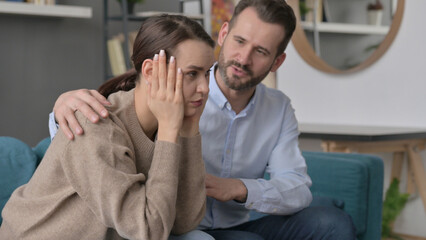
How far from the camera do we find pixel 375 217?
205 cm

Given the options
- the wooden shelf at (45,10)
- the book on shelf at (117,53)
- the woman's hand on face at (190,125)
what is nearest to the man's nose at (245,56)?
the woman's hand on face at (190,125)

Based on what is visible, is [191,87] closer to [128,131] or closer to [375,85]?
[128,131]

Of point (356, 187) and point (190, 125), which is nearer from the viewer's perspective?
point (190, 125)

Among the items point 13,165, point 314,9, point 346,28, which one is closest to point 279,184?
point 13,165

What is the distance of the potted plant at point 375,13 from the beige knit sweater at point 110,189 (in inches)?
86.6

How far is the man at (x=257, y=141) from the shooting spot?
172cm

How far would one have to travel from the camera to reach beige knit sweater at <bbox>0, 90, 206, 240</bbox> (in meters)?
1.15

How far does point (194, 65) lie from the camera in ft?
4.16

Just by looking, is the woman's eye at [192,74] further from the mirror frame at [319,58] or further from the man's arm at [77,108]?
the mirror frame at [319,58]

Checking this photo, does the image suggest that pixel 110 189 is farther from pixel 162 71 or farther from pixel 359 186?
pixel 359 186

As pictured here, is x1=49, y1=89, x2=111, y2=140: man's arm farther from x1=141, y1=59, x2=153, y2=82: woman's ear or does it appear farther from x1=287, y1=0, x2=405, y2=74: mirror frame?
x1=287, y1=0, x2=405, y2=74: mirror frame

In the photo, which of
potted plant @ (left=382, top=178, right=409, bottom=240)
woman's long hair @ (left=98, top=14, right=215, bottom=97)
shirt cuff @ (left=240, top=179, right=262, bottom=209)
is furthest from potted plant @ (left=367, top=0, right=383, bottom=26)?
woman's long hair @ (left=98, top=14, right=215, bottom=97)

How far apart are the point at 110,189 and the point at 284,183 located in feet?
2.46

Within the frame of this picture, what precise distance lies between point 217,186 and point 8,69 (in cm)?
270
